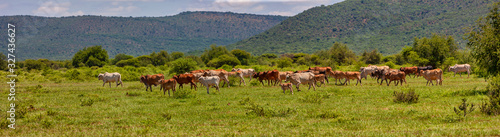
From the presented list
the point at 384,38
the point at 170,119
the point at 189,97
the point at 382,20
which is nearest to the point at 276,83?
the point at 189,97

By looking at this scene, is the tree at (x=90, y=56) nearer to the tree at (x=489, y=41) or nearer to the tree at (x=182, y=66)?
the tree at (x=182, y=66)

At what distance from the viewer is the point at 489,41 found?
56.7ft

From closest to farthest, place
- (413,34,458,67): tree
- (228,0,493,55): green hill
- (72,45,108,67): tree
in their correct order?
1. (413,34,458,67): tree
2. (72,45,108,67): tree
3. (228,0,493,55): green hill

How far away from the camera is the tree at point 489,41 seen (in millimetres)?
17219

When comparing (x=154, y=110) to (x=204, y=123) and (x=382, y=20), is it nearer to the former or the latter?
(x=204, y=123)

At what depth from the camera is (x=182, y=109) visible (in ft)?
48.8

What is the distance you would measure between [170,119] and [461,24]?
156415 mm

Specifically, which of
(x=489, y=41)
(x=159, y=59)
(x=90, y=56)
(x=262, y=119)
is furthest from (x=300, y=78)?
(x=159, y=59)

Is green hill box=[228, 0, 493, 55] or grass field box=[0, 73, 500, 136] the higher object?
green hill box=[228, 0, 493, 55]

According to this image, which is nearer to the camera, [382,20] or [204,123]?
[204,123]

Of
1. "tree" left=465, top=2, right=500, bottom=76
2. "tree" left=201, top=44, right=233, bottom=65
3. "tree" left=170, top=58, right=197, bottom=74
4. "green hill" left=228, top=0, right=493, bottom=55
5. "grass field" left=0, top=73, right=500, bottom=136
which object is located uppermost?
"green hill" left=228, top=0, right=493, bottom=55

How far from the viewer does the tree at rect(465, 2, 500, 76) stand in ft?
56.5

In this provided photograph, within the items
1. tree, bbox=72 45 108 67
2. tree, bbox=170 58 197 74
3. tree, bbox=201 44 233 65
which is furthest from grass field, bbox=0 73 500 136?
tree, bbox=201 44 233 65

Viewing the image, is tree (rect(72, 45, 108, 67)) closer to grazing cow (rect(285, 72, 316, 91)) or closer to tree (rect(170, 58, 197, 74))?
tree (rect(170, 58, 197, 74))
